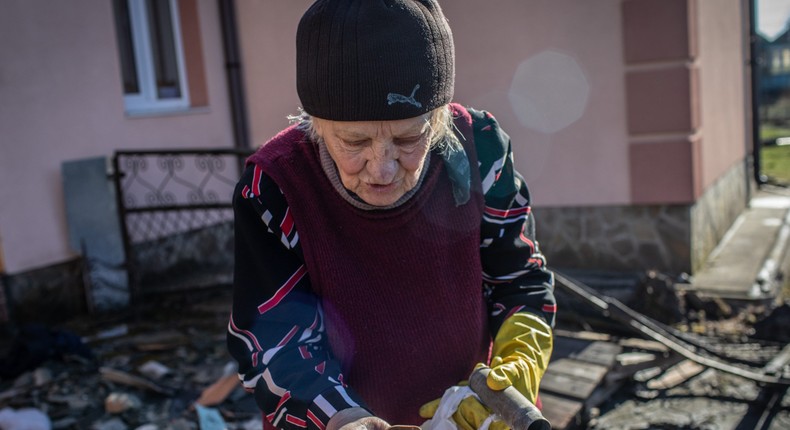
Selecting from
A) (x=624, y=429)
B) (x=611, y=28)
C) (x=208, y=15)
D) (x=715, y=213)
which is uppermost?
(x=208, y=15)

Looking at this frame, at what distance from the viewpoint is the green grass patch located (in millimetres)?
12352

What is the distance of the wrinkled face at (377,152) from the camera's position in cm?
152

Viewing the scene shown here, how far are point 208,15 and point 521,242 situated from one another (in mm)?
6642

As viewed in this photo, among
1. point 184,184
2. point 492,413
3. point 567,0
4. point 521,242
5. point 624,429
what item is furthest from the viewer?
point 184,184

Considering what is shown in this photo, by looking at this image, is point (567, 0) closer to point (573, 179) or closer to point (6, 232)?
point (573, 179)

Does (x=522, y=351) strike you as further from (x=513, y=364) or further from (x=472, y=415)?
(x=472, y=415)

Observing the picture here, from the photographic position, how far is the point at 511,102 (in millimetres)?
6961

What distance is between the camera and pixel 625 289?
6102mm

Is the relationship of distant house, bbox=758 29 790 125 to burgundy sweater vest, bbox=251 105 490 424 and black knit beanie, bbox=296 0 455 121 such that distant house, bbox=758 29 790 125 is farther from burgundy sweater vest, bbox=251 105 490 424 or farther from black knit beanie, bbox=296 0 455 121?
black knit beanie, bbox=296 0 455 121

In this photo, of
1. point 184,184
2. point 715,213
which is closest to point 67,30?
point 184,184

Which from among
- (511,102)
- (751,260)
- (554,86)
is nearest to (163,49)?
(511,102)

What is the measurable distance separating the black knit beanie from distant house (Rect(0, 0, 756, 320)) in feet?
16.2

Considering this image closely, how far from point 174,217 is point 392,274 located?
5.69 metres

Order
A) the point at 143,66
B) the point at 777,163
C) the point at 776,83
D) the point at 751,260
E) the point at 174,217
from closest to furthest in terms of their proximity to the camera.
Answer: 1. the point at 751,260
2. the point at 174,217
3. the point at 143,66
4. the point at 777,163
5. the point at 776,83
